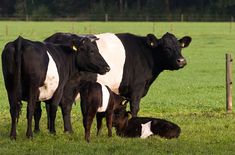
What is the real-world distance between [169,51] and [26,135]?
3.83m

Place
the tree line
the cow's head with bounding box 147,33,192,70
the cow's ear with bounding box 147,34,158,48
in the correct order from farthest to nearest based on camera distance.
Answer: the tree line
the cow's ear with bounding box 147,34,158,48
the cow's head with bounding box 147,33,192,70

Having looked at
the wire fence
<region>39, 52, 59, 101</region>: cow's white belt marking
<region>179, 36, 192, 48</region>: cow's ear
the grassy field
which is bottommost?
the wire fence

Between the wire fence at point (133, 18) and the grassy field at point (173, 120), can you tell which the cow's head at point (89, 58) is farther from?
the wire fence at point (133, 18)

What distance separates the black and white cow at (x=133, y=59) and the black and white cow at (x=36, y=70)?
2.71 feet

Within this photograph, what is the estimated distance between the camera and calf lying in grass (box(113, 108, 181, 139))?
1062cm

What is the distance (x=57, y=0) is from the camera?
315 feet

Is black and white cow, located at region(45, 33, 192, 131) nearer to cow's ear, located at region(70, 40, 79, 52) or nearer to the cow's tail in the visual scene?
cow's ear, located at region(70, 40, 79, 52)

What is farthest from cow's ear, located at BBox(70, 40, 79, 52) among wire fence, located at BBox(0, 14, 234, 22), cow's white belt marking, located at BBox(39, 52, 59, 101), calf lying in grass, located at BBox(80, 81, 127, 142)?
wire fence, located at BBox(0, 14, 234, 22)

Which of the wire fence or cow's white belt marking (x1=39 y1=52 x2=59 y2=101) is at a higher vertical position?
cow's white belt marking (x1=39 y1=52 x2=59 y2=101)

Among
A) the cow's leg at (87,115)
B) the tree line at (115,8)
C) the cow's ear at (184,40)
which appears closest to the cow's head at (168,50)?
the cow's ear at (184,40)

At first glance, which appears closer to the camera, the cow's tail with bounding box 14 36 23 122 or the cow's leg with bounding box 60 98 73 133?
the cow's tail with bounding box 14 36 23 122

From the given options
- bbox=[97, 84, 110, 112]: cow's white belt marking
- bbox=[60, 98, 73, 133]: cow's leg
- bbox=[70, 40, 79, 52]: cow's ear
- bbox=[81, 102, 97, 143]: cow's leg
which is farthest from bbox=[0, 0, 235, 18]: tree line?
bbox=[81, 102, 97, 143]: cow's leg

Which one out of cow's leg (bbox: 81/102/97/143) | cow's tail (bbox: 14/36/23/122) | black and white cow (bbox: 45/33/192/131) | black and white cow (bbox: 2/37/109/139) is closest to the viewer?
cow's tail (bbox: 14/36/23/122)

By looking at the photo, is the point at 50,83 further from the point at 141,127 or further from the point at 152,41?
the point at 152,41
